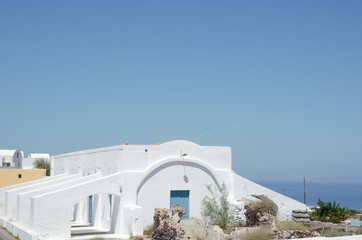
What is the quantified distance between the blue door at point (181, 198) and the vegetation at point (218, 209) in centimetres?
80

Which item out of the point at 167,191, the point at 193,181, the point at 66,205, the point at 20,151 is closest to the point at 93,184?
the point at 66,205

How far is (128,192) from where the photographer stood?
22594mm

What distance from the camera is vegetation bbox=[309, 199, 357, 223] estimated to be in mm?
26547

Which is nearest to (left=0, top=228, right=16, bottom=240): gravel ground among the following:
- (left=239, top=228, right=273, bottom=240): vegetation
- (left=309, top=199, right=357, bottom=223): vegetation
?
(left=239, top=228, right=273, bottom=240): vegetation

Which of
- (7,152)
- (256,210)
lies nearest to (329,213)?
(256,210)

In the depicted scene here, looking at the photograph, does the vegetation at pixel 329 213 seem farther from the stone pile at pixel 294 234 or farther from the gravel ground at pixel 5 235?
the gravel ground at pixel 5 235

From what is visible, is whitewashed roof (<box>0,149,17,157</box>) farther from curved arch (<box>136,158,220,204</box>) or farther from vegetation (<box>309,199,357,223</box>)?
vegetation (<box>309,199,357,223</box>)

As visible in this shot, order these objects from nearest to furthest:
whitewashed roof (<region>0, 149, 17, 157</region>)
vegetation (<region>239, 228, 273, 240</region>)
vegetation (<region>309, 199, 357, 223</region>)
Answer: vegetation (<region>239, 228, 273, 240</region>)
vegetation (<region>309, 199, 357, 223</region>)
whitewashed roof (<region>0, 149, 17, 157</region>)

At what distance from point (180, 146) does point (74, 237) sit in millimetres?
6638

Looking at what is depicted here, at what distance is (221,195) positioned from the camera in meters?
24.6

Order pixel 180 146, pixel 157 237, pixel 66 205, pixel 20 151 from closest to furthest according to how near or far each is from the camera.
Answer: pixel 157 237
pixel 66 205
pixel 180 146
pixel 20 151

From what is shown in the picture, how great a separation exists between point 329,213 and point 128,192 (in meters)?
11.8

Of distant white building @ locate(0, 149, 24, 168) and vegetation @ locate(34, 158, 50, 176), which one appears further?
distant white building @ locate(0, 149, 24, 168)

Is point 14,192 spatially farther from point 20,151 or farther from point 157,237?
point 20,151
